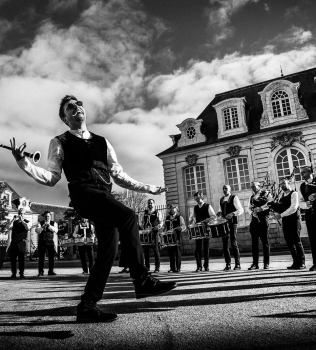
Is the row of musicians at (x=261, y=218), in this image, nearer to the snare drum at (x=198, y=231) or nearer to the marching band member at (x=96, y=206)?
the snare drum at (x=198, y=231)

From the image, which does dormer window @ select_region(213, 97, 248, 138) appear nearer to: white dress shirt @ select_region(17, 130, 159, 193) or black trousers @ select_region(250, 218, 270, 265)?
black trousers @ select_region(250, 218, 270, 265)

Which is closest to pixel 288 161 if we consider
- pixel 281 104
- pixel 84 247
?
pixel 281 104

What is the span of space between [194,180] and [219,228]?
19256 mm

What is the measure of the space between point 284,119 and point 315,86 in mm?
4079

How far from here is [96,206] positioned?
2963 millimetres

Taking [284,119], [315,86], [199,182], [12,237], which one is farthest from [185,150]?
[12,237]

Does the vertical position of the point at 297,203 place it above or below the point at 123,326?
above

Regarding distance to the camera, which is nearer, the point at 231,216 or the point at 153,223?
the point at 231,216

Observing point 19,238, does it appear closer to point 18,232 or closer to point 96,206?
point 18,232

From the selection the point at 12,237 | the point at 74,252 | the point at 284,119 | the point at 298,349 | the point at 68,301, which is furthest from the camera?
the point at 74,252

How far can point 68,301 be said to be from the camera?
420 centimetres

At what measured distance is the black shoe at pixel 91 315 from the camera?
2.76 meters

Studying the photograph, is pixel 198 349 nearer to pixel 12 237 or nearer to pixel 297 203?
pixel 297 203

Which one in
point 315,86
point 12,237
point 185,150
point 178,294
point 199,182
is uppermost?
point 315,86
